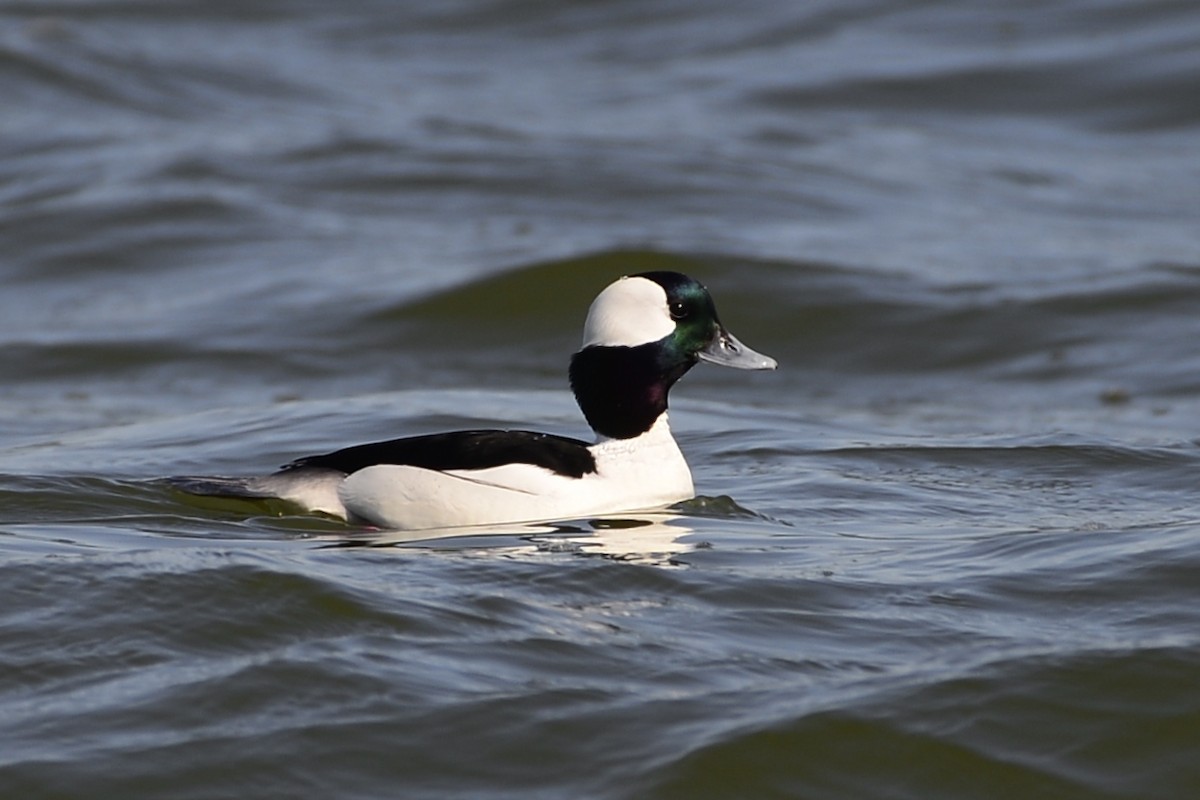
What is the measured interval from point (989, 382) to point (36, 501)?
21.8ft

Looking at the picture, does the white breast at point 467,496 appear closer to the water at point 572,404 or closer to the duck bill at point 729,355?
the water at point 572,404

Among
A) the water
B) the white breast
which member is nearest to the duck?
the white breast

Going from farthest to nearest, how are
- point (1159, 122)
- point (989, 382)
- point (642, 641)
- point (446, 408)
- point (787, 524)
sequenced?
point (1159, 122) → point (989, 382) → point (446, 408) → point (787, 524) → point (642, 641)

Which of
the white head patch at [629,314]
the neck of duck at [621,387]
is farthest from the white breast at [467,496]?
the white head patch at [629,314]

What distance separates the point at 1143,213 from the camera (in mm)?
16859

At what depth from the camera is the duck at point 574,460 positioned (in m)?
7.59

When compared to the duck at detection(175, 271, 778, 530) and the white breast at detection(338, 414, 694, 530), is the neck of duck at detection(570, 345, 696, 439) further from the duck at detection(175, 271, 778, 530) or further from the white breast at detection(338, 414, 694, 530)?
the white breast at detection(338, 414, 694, 530)

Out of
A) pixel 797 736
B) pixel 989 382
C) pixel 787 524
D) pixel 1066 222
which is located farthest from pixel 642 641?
pixel 1066 222

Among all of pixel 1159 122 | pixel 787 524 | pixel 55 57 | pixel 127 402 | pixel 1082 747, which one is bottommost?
pixel 1082 747

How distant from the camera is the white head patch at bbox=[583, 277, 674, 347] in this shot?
791 centimetres

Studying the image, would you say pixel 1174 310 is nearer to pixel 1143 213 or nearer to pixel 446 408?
pixel 1143 213

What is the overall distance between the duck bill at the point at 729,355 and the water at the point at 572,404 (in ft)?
1.86

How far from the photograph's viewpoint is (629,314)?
791 cm

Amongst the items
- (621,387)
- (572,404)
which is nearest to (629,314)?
(621,387)
